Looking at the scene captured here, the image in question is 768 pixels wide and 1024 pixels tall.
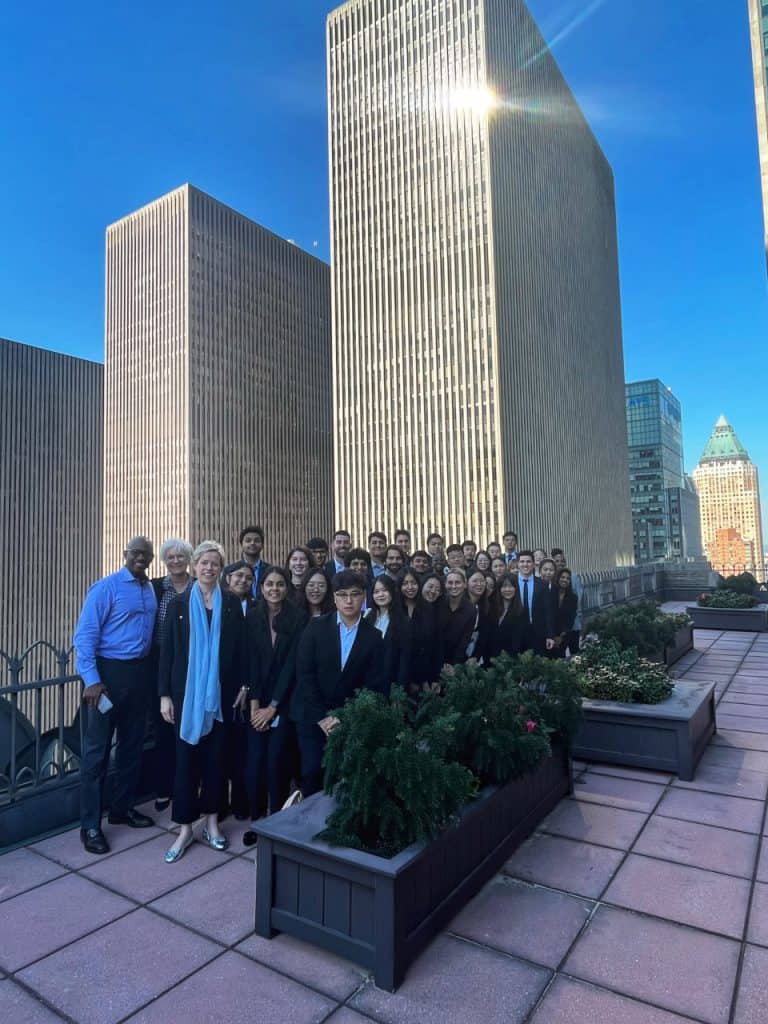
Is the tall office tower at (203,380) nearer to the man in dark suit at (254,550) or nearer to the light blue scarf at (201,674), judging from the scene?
the man in dark suit at (254,550)

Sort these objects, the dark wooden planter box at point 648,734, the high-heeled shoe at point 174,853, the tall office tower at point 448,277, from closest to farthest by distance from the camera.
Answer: the high-heeled shoe at point 174,853 < the dark wooden planter box at point 648,734 < the tall office tower at point 448,277

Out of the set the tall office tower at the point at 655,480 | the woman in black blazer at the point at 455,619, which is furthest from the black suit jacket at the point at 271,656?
the tall office tower at the point at 655,480

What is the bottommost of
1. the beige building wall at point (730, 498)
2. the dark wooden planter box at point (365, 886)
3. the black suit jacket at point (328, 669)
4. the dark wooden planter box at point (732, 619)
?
the dark wooden planter box at point (732, 619)

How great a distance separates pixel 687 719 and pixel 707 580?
18248mm

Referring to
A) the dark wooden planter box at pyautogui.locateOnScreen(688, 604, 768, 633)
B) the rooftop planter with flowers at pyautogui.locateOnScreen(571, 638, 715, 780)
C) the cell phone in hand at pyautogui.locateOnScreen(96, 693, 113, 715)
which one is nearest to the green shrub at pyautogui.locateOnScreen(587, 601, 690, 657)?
the rooftop planter with flowers at pyautogui.locateOnScreen(571, 638, 715, 780)

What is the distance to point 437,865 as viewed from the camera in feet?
9.82

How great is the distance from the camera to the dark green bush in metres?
14.4

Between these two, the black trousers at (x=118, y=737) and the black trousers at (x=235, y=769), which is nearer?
the black trousers at (x=118, y=737)

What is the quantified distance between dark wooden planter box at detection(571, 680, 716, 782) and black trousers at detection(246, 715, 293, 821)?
7.46 ft

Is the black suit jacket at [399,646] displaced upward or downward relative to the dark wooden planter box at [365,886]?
upward

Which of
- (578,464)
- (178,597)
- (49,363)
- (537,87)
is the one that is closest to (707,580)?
(178,597)

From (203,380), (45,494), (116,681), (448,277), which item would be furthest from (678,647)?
(45,494)

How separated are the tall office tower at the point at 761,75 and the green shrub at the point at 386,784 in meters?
47.5

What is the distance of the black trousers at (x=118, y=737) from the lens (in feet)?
13.4
